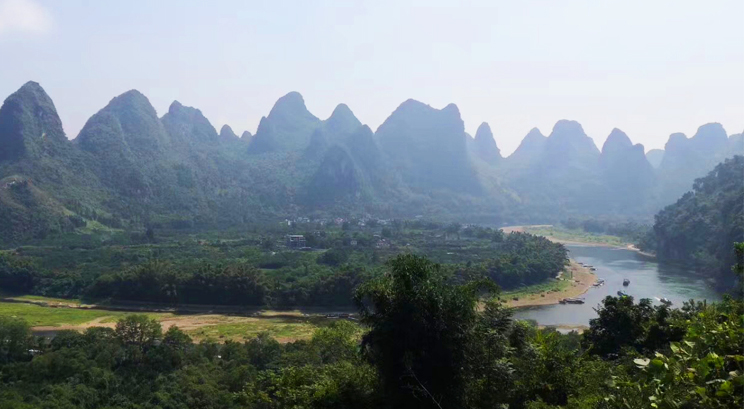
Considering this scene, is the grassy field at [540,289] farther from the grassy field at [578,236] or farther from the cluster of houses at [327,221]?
the cluster of houses at [327,221]

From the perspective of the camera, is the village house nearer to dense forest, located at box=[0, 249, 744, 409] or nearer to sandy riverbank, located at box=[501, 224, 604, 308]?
sandy riverbank, located at box=[501, 224, 604, 308]

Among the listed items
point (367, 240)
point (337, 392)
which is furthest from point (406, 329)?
point (367, 240)

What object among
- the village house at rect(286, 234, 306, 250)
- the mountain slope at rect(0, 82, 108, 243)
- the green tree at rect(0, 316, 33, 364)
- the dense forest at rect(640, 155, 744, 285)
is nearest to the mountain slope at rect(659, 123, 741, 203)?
the dense forest at rect(640, 155, 744, 285)

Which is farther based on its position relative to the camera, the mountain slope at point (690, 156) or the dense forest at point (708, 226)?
the mountain slope at point (690, 156)

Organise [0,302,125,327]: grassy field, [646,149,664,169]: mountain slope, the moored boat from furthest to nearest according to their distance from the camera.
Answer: [646,149,664,169]: mountain slope → the moored boat → [0,302,125,327]: grassy field

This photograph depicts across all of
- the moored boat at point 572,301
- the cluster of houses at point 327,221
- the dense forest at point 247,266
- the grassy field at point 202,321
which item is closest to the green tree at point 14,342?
the grassy field at point 202,321

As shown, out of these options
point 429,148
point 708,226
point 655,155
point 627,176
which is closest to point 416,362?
point 708,226

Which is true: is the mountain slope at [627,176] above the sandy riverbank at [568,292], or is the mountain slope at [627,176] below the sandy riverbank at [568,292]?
above

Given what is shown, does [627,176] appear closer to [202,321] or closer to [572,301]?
[572,301]
